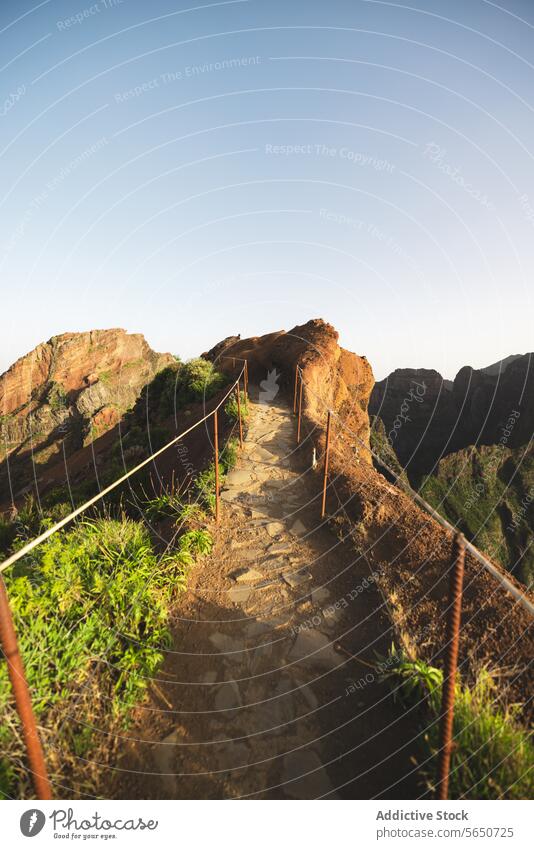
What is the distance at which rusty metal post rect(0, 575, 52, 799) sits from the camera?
1.54m

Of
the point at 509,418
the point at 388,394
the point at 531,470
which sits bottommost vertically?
the point at 531,470

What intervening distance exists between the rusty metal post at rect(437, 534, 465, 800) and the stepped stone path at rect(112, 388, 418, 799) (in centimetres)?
50

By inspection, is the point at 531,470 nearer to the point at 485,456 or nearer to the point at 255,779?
the point at 485,456

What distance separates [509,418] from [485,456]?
11380 mm

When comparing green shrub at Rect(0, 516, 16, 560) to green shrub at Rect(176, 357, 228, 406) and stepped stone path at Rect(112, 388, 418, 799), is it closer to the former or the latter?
stepped stone path at Rect(112, 388, 418, 799)

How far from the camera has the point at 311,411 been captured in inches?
414

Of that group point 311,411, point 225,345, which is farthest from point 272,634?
point 225,345

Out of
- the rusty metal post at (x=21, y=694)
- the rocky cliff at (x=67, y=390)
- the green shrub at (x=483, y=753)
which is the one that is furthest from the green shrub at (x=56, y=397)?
the green shrub at (x=483, y=753)

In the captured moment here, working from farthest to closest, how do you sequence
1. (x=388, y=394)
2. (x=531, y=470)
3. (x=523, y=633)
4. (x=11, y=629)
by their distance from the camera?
1. (x=388, y=394)
2. (x=531, y=470)
3. (x=523, y=633)
4. (x=11, y=629)

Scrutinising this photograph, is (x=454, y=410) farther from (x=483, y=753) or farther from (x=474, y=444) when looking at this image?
(x=483, y=753)

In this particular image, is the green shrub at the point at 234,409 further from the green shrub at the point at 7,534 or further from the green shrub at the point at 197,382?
the green shrub at the point at 7,534

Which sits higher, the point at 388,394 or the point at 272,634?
the point at 388,394

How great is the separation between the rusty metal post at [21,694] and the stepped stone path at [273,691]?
69 cm

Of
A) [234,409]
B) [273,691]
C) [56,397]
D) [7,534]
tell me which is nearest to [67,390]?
[56,397]
